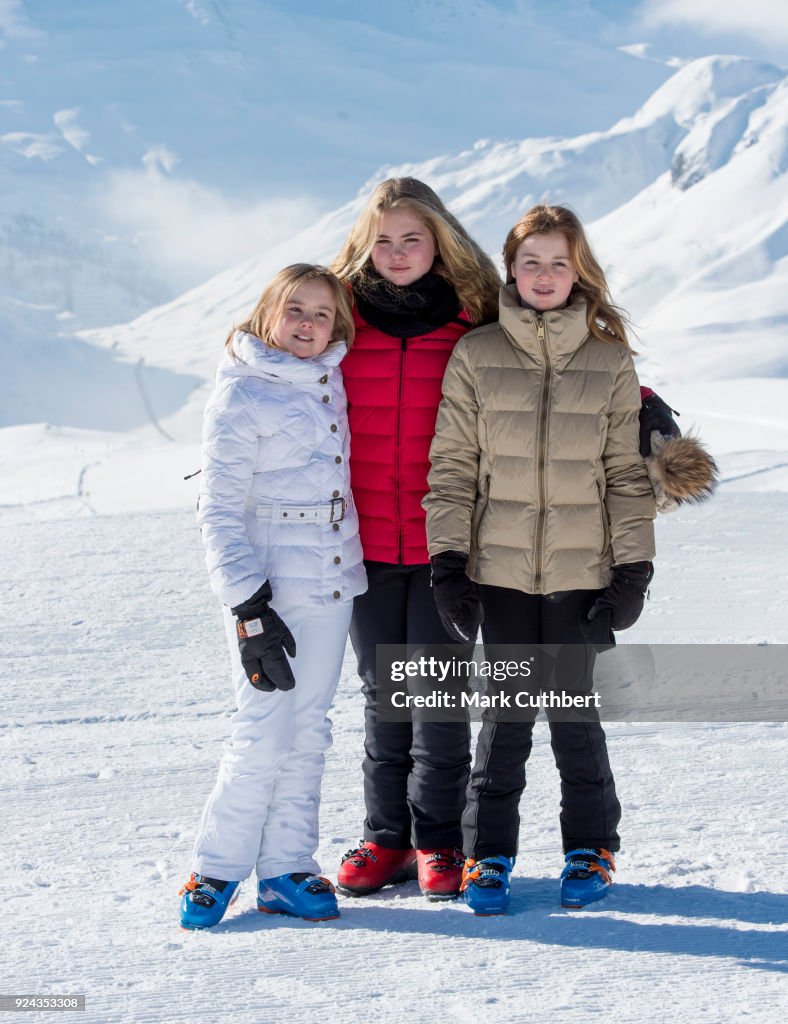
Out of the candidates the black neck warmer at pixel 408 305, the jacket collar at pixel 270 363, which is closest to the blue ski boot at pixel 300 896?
the jacket collar at pixel 270 363

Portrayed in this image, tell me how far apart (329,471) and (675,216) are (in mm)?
117953

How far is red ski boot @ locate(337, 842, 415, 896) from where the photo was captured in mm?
2531

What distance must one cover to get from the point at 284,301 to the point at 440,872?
1383 millimetres

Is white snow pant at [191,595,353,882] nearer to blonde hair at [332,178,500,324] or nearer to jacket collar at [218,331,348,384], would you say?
jacket collar at [218,331,348,384]

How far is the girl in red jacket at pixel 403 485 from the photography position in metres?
2.55

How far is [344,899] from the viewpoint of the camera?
8.24 ft

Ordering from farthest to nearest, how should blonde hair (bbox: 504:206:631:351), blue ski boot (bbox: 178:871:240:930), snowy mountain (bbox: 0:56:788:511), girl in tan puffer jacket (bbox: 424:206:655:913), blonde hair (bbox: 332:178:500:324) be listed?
snowy mountain (bbox: 0:56:788:511)
blonde hair (bbox: 332:178:500:324)
blonde hair (bbox: 504:206:631:351)
girl in tan puffer jacket (bbox: 424:206:655:913)
blue ski boot (bbox: 178:871:240:930)

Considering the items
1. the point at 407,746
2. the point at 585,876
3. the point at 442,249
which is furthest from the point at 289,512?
the point at 585,876

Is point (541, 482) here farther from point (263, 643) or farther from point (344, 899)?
point (344, 899)

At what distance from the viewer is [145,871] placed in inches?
103


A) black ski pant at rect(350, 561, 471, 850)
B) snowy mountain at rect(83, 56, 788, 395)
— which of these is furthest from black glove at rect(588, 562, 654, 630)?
snowy mountain at rect(83, 56, 788, 395)

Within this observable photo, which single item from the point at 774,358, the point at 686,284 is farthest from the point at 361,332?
the point at 686,284

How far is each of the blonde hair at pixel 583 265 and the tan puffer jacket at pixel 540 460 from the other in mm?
66

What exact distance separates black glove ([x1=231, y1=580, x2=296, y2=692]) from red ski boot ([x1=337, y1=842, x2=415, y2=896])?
20.8 inches
